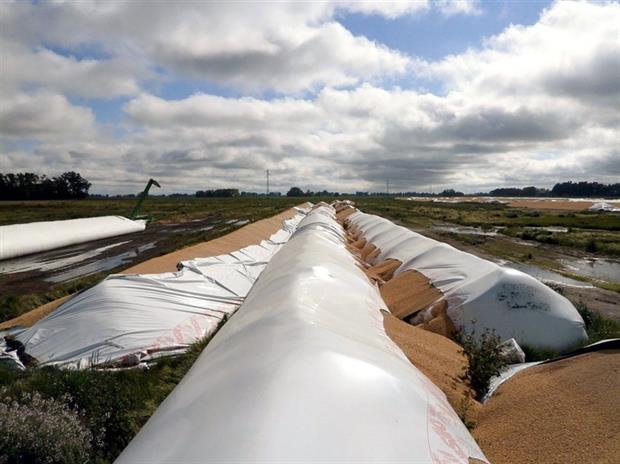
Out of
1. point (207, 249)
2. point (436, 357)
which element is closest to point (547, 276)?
point (436, 357)

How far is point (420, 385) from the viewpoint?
3549 millimetres

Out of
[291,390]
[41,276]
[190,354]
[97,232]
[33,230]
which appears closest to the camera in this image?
[291,390]

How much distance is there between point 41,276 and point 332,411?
14.6m

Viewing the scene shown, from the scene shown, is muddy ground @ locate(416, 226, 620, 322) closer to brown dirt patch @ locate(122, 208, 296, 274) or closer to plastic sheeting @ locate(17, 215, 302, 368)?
plastic sheeting @ locate(17, 215, 302, 368)

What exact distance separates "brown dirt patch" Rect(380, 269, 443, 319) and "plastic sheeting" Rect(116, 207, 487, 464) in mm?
4232

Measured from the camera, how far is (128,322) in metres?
6.72

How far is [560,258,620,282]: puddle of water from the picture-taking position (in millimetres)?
15727

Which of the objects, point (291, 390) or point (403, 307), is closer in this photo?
point (291, 390)

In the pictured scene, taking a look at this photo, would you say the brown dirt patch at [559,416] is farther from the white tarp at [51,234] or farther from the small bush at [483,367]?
the white tarp at [51,234]

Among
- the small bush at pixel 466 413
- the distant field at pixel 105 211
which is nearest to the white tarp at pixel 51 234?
the distant field at pixel 105 211

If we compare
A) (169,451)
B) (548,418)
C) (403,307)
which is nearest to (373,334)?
(548,418)

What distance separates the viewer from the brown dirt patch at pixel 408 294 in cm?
812

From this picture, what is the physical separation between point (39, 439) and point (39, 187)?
3406 inches

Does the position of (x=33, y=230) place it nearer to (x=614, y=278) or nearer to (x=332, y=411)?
(x=332, y=411)
